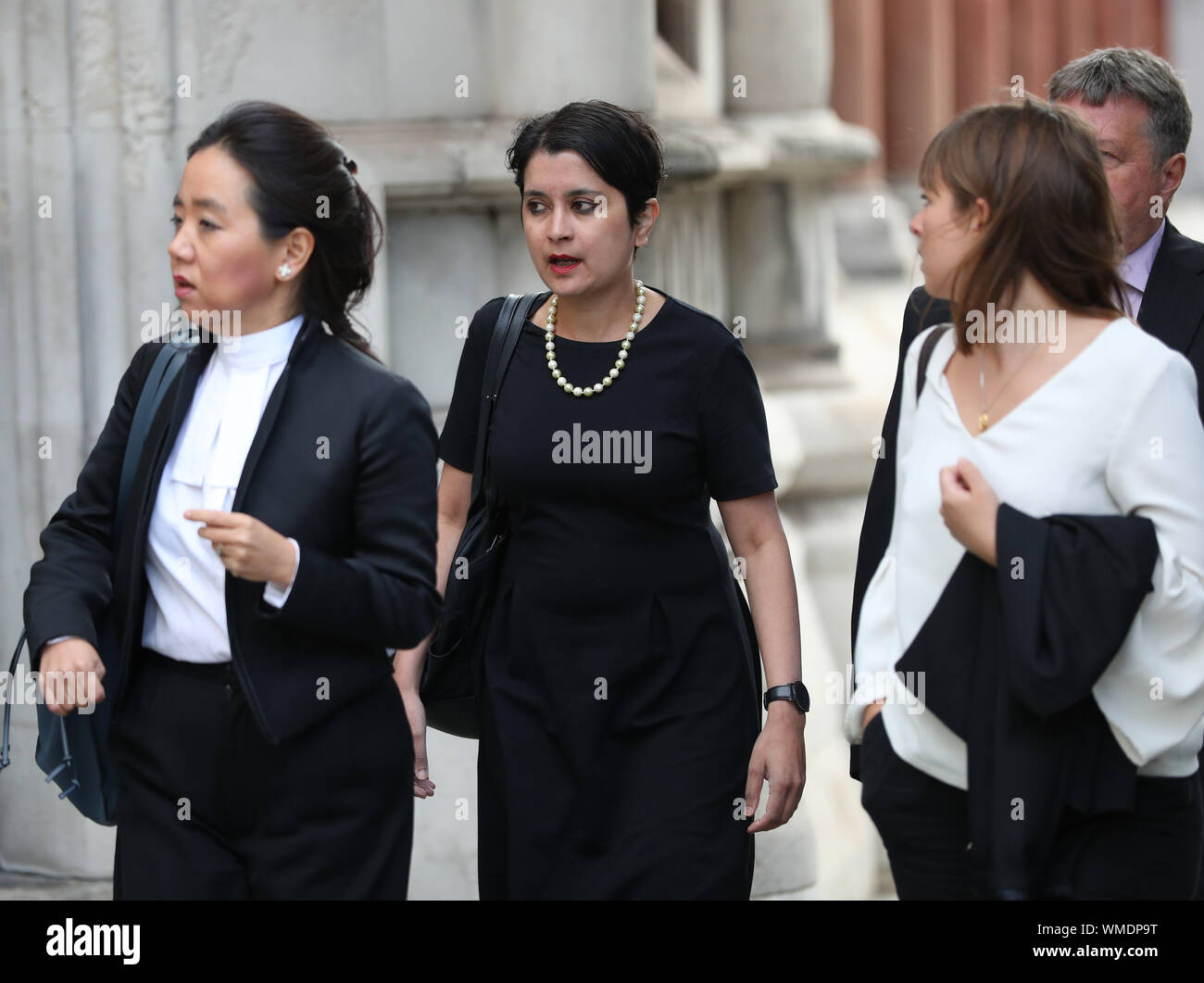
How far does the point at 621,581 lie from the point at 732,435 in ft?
1.09

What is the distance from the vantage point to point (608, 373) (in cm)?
360

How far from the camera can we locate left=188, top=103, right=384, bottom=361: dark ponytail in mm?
3119

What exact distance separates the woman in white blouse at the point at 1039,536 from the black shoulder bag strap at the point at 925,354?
0.06 m

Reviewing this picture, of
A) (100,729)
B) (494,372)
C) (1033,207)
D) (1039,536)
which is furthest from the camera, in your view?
(494,372)

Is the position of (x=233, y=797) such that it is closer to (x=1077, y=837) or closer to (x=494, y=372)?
(x=494, y=372)

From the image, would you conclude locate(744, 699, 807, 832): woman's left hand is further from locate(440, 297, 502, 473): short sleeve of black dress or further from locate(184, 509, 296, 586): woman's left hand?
locate(184, 509, 296, 586): woman's left hand

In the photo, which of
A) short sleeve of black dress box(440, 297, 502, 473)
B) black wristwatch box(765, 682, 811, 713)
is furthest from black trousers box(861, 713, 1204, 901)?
short sleeve of black dress box(440, 297, 502, 473)

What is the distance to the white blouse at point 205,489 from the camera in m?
3.06

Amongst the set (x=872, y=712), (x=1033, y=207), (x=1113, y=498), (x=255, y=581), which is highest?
(x=1033, y=207)

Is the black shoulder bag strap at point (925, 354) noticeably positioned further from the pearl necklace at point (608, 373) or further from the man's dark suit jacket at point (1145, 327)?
the pearl necklace at point (608, 373)

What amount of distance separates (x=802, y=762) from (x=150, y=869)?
120cm

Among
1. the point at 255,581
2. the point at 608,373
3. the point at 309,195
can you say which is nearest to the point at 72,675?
the point at 255,581

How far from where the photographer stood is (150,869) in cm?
310
